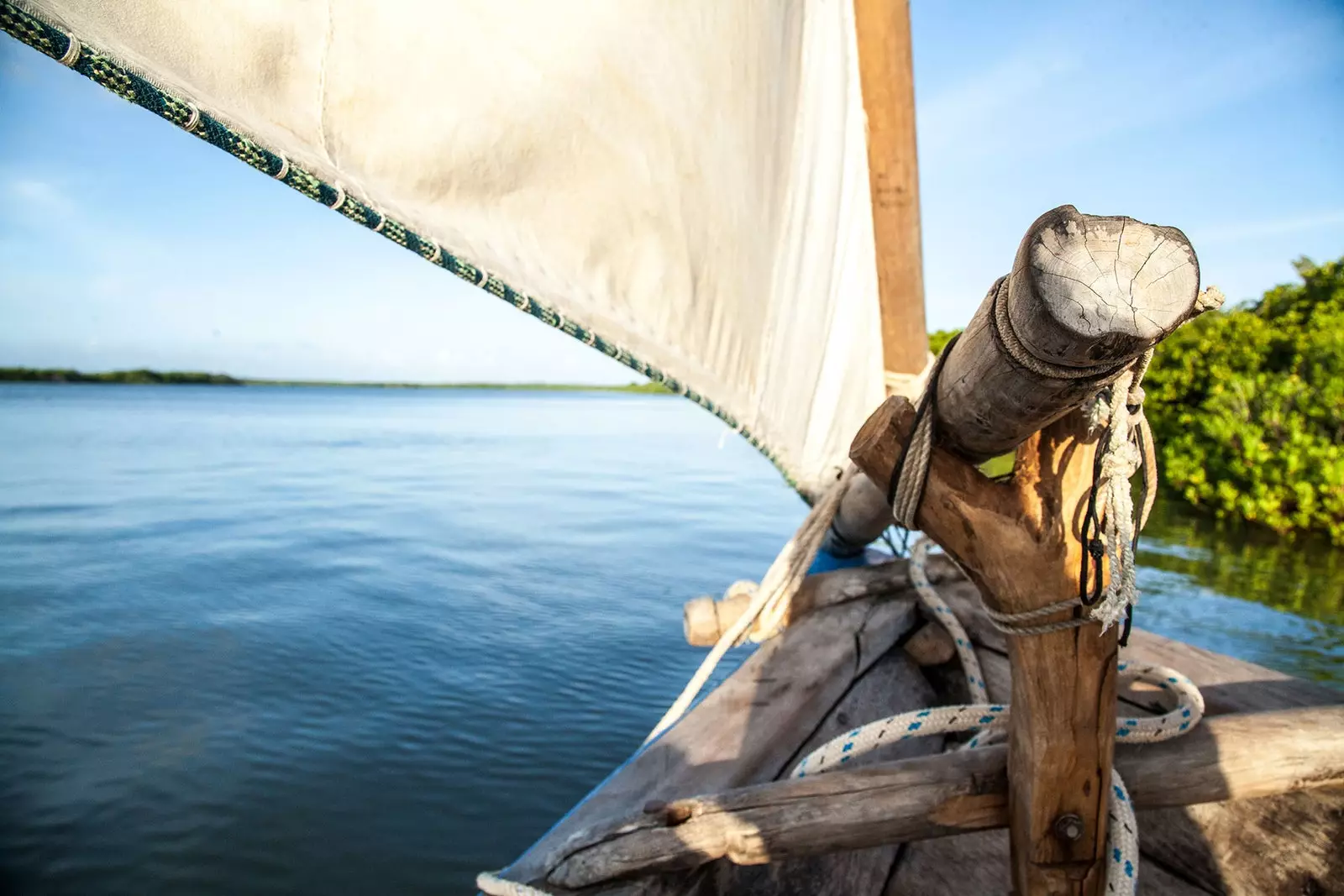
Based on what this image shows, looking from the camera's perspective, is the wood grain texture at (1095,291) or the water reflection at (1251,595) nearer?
the wood grain texture at (1095,291)

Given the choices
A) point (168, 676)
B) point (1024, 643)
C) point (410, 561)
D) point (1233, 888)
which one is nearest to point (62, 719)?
point (168, 676)

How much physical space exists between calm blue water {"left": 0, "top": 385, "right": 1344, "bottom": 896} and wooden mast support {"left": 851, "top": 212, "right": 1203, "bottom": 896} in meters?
2.56

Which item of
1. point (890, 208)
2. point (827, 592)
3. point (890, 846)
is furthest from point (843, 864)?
point (890, 208)

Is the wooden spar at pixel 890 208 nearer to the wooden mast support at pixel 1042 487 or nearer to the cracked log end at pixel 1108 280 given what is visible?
the wooden mast support at pixel 1042 487

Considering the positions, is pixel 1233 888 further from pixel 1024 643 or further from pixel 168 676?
pixel 168 676

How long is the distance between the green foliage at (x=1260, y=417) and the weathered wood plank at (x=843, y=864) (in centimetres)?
1119

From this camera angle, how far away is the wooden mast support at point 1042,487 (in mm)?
751

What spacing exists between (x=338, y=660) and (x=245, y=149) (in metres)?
4.99

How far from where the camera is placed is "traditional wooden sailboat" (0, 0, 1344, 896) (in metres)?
0.83

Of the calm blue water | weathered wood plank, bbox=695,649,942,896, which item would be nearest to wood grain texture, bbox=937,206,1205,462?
weathered wood plank, bbox=695,649,942,896

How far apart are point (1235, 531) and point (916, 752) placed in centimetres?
1306

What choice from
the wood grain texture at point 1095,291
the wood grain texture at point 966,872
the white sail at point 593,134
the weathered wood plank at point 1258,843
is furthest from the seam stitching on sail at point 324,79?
the weathered wood plank at point 1258,843

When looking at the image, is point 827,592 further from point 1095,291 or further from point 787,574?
point 1095,291

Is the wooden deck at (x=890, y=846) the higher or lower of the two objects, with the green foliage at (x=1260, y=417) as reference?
lower
